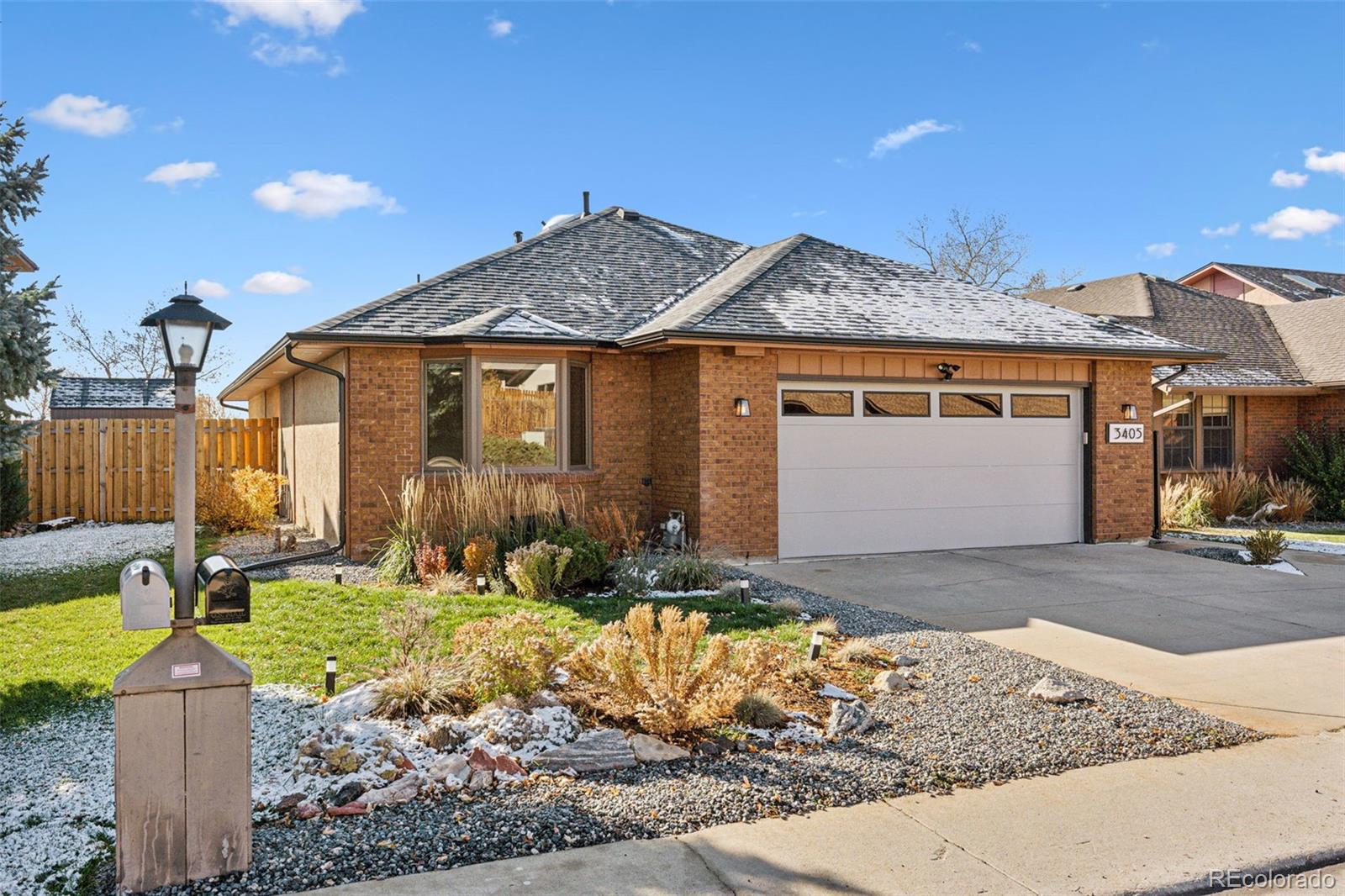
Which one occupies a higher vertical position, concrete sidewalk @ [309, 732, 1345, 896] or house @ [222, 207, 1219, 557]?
house @ [222, 207, 1219, 557]

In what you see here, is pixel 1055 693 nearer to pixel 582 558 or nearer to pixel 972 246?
pixel 582 558

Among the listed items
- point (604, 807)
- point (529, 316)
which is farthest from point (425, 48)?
point (604, 807)

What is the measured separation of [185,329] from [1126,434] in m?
12.6

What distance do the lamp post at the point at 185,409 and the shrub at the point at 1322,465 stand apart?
19.9 m

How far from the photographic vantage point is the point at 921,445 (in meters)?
12.1

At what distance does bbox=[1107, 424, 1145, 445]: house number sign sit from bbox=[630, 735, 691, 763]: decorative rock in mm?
10510

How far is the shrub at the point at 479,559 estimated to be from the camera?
9.45 meters

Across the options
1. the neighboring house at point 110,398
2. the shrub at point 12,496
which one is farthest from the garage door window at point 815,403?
the neighboring house at point 110,398

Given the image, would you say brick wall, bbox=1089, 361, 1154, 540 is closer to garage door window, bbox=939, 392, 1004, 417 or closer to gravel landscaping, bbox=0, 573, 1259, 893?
garage door window, bbox=939, 392, 1004, 417

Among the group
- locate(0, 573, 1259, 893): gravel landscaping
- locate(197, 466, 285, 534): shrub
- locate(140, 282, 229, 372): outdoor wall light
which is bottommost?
locate(0, 573, 1259, 893): gravel landscaping

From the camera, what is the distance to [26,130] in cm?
793

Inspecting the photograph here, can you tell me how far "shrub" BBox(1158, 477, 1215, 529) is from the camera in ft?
52.7

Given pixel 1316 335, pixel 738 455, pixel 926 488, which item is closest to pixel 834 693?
pixel 738 455

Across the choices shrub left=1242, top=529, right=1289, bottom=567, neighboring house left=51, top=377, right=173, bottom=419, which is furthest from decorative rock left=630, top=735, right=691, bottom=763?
neighboring house left=51, top=377, right=173, bottom=419
